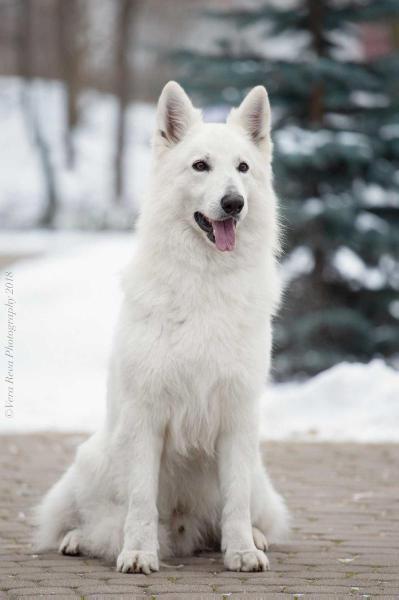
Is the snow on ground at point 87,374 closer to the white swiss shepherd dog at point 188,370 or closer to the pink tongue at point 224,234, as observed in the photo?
the white swiss shepherd dog at point 188,370

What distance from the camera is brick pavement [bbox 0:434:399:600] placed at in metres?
A: 4.36

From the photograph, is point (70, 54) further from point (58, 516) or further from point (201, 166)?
point (58, 516)

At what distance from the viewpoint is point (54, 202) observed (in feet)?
98.3

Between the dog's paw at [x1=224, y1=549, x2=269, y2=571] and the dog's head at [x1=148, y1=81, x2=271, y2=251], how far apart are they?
56.7 inches

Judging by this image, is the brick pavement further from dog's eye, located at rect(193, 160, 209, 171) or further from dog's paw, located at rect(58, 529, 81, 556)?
dog's eye, located at rect(193, 160, 209, 171)

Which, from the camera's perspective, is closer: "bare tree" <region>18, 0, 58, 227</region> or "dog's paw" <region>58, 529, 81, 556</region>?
"dog's paw" <region>58, 529, 81, 556</region>

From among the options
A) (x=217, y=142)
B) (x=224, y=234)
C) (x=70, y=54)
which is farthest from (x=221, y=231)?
(x=70, y=54)

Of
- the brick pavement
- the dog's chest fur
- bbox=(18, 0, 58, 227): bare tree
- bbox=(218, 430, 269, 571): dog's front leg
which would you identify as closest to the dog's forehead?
the dog's chest fur

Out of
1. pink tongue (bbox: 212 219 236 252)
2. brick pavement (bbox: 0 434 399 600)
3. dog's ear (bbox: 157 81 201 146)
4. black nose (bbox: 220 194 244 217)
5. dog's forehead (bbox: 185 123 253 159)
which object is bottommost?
brick pavement (bbox: 0 434 399 600)

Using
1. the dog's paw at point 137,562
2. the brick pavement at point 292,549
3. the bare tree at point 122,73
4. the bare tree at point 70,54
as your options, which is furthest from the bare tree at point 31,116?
the dog's paw at point 137,562

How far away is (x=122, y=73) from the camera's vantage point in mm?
28375

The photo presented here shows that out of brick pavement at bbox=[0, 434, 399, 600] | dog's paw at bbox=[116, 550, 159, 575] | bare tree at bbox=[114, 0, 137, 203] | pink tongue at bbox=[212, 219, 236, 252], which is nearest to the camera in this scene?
brick pavement at bbox=[0, 434, 399, 600]

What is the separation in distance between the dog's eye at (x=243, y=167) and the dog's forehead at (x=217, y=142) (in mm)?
54

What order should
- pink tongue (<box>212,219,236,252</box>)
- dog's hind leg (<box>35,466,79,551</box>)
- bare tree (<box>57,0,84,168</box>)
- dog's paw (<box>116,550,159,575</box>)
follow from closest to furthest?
1. dog's paw (<box>116,550,159,575</box>)
2. pink tongue (<box>212,219,236,252</box>)
3. dog's hind leg (<box>35,466,79,551</box>)
4. bare tree (<box>57,0,84,168</box>)
